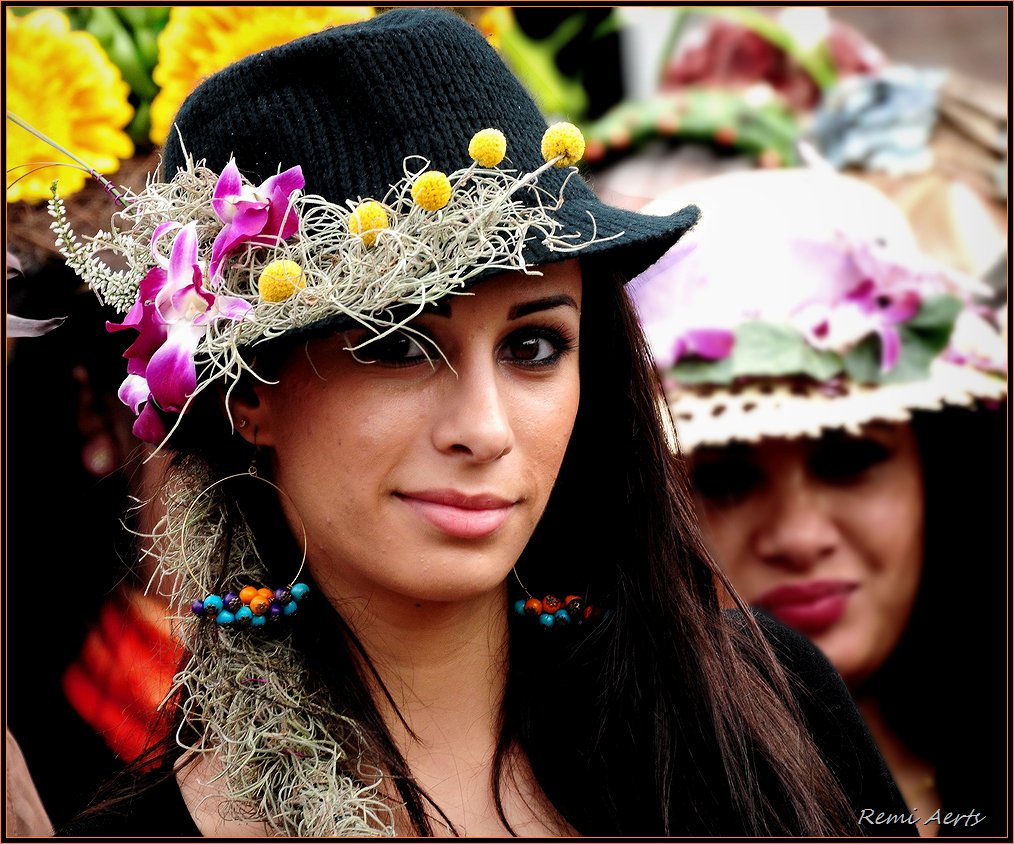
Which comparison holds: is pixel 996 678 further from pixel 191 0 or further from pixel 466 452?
pixel 191 0

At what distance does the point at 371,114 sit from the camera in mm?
1603

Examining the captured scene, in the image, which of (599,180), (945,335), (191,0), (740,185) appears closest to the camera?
(191,0)

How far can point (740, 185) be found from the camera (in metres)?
3.05

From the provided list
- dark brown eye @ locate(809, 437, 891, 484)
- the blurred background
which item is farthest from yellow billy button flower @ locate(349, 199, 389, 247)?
dark brown eye @ locate(809, 437, 891, 484)

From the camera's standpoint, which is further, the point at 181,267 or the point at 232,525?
the point at 232,525

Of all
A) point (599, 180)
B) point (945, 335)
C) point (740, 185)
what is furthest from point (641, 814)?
point (599, 180)

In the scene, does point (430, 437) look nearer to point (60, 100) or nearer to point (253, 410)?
point (253, 410)

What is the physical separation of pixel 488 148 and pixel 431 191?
11 centimetres

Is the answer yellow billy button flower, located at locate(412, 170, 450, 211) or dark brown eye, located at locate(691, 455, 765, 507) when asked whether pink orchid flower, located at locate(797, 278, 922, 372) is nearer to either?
dark brown eye, located at locate(691, 455, 765, 507)

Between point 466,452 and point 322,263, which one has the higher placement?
point 322,263

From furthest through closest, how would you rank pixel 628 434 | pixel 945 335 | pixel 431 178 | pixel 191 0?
pixel 945 335 → pixel 191 0 → pixel 628 434 → pixel 431 178

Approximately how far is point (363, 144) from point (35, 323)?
65 cm

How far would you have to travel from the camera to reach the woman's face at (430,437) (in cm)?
159

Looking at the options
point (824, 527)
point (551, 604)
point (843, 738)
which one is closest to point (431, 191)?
point (551, 604)
